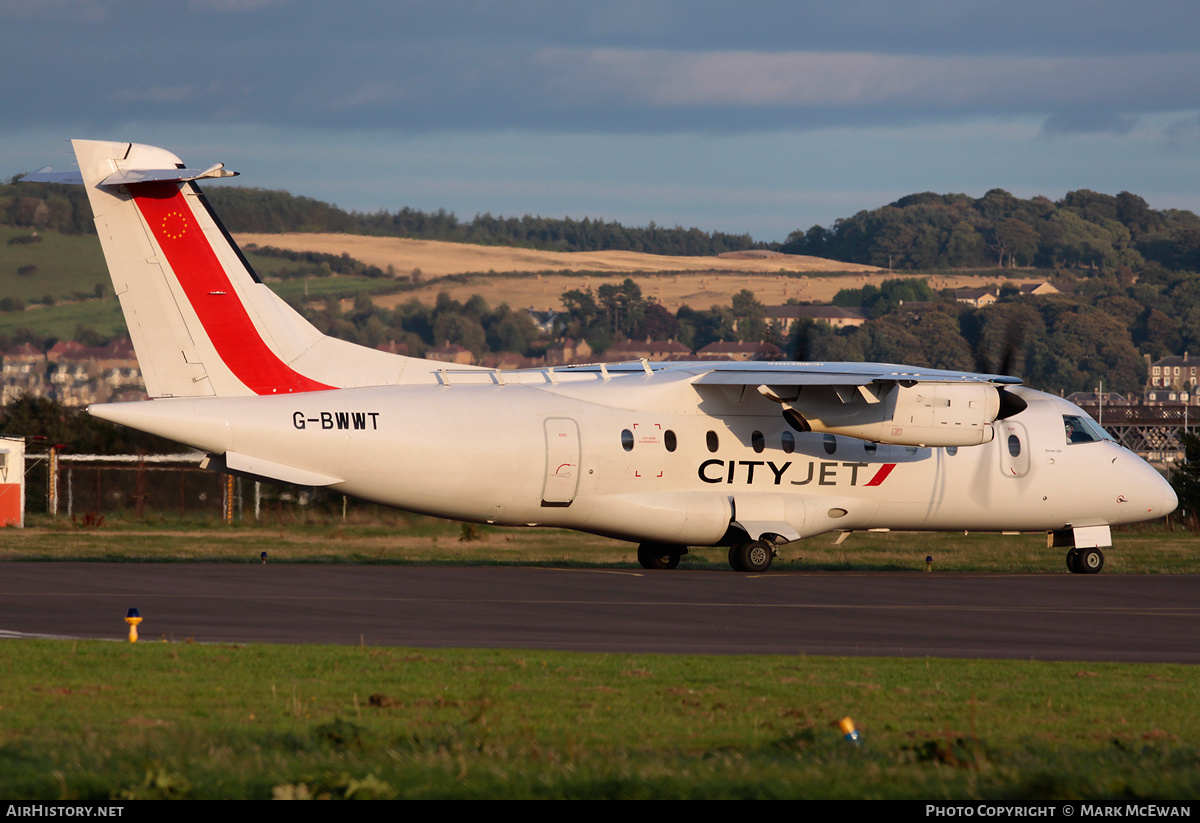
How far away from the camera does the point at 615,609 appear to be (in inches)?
764

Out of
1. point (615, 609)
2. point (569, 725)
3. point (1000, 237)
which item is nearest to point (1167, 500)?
point (615, 609)

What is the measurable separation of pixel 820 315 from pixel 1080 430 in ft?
242

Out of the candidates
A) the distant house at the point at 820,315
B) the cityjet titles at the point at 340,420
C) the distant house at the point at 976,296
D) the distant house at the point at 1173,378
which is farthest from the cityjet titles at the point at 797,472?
the distant house at the point at 1173,378

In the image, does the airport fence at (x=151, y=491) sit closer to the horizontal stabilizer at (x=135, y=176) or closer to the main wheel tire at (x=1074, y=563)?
the horizontal stabilizer at (x=135, y=176)

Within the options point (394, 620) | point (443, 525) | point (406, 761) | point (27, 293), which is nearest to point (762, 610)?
point (394, 620)

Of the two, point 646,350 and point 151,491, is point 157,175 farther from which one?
point 646,350

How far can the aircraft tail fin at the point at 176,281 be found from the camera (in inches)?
912

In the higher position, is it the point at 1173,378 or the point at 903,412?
the point at 903,412

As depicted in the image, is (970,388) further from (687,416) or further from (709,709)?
(709,709)

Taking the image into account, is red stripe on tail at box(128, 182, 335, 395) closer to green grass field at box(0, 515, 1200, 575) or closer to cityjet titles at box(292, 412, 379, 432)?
cityjet titles at box(292, 412, 379, 432)

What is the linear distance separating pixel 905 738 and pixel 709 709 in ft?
6.03

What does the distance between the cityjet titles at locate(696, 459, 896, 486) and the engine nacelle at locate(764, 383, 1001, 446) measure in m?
1.33

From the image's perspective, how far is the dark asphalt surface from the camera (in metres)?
15.8

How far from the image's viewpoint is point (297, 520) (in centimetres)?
4509
